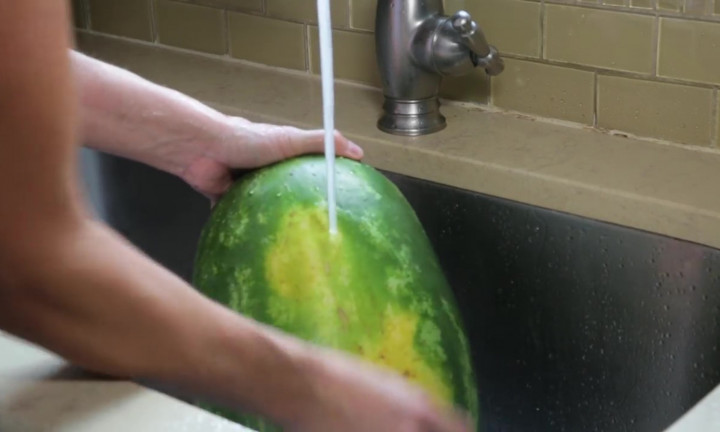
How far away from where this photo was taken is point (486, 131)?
139cm

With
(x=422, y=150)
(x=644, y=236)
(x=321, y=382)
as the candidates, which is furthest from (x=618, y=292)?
(x=321, y=382)

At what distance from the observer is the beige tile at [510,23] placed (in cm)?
139

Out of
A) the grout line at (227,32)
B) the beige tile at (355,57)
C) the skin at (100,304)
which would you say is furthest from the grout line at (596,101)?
the skin at (100,304)

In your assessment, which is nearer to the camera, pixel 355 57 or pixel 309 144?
pixel 309 144

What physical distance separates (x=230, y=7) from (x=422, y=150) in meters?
0.56

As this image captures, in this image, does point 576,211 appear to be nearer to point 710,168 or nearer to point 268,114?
point 710,168

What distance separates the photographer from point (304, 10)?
165 cm

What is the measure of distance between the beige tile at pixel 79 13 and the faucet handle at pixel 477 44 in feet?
3.08

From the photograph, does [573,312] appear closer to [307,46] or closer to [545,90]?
[545,90]

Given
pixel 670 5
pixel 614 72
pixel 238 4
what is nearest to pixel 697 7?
pixel 670 5

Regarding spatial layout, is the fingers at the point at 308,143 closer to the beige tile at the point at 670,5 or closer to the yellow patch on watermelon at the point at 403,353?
the yellow patch on watermelon at the point at 403,353

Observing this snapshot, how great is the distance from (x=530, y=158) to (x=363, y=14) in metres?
0.40

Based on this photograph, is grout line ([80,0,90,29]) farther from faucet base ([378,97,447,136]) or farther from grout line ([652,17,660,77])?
grout line ([652,17,660,77])

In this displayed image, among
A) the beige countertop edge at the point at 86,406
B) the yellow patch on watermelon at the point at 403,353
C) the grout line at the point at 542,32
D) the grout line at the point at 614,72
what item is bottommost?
the yellow patch on watermelon at the point at 403,353
